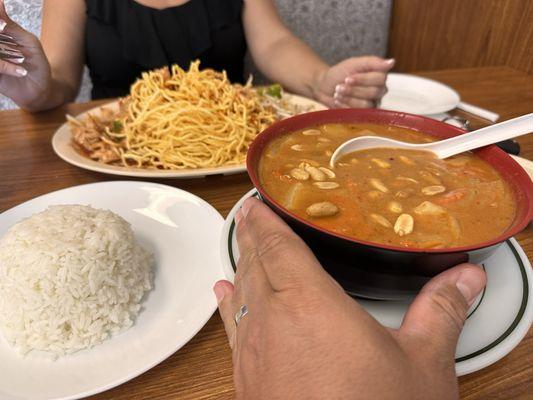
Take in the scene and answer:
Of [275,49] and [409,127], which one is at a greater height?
[409,127]

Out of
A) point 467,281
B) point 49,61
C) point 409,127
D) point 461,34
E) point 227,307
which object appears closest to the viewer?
point 467,281

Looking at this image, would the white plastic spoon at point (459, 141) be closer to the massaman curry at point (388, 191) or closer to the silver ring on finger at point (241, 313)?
the massaman curry at point (388, 191)

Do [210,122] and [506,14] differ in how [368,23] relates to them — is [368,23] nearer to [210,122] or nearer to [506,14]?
[506,14]

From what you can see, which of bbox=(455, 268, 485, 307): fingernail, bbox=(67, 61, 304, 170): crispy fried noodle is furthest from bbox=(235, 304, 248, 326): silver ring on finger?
bbox=(67, 61, 304, 170): crispy fried noodle

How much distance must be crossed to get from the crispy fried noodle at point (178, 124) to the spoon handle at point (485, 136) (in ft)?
3.01

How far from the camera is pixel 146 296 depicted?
1.16 m

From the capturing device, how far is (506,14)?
368cm

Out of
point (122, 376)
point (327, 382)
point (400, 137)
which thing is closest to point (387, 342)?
point (327, 382)

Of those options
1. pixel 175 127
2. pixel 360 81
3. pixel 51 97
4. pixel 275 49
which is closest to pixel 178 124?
pixel 175 127

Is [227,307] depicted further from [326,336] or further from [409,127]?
[409,127]

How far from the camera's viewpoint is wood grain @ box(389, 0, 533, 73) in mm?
3596

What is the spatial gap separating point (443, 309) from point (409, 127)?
0.72 meters

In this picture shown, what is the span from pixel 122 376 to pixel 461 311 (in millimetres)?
689

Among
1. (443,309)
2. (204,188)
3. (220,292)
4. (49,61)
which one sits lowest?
(204,188)
